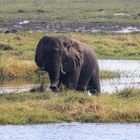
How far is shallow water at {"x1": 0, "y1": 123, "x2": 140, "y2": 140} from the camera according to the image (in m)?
16.6

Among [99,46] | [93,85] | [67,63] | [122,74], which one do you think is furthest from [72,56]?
[99,46]

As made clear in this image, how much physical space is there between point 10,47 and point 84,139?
1931cm

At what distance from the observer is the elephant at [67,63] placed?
21.2 m

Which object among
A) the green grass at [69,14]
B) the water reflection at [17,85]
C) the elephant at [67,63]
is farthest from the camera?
the green grass at [69,14]

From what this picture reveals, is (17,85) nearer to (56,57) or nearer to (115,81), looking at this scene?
(115,81)

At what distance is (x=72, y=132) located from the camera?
56.3 ft

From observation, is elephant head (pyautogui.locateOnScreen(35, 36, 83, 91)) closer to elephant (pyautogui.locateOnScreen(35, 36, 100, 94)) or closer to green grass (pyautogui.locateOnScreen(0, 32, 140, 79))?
elephant (pyautogui.locateOnScreen(35, 36, 100, 94))

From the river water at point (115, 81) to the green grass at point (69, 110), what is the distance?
2761mm

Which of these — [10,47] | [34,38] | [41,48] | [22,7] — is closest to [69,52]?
[41,48]

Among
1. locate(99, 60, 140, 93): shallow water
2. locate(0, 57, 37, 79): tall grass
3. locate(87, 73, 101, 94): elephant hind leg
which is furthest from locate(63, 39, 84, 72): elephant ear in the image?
locate(0, 57, 37, 79): tall grass

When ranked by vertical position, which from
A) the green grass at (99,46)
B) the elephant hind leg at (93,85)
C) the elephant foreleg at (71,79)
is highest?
the elephant foreleg at (71,79)

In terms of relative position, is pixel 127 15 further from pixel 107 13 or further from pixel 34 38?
pixel 34 38

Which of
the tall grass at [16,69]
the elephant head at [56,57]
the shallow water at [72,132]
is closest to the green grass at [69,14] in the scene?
the tall grass at [16,69]

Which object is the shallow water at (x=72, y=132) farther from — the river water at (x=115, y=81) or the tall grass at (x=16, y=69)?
the tall grass at (x=16, y=69)
